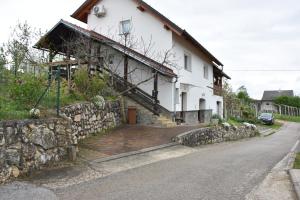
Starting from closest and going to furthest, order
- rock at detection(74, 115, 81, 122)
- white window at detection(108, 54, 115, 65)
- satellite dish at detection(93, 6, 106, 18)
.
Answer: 1. rock at detection(74, 115, 81, 122)
2. white window at detection(108, 54, 115, 65)
3. satellite dish at detection(93, 6, 106, 18)

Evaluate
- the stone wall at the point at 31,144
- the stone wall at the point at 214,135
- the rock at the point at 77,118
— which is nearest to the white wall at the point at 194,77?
the stone wall at the point at 214,135

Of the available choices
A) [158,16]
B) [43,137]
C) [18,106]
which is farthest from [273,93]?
[43,137]

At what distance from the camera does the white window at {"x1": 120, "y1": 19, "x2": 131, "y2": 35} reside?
22.9m

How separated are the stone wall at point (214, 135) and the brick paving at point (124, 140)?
1.92ft

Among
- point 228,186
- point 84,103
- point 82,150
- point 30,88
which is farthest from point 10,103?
point 228,186

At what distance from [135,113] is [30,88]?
27.7 feet

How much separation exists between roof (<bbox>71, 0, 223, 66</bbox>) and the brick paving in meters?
6.51

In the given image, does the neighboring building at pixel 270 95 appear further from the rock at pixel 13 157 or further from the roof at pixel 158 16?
the rock at pixel 13 157

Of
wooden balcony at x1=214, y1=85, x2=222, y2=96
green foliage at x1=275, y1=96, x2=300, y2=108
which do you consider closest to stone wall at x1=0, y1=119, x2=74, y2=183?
wooden balcony at x1=214, y1=85, x2=222, y2=96

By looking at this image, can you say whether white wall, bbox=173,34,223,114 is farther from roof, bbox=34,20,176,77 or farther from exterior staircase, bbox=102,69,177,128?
exterior staircase, bbox=102,69,177,128

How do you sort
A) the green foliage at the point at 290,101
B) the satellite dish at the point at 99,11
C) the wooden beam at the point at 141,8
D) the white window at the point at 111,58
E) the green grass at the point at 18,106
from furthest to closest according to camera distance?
the green foliage at the point at 290,101, the satellite dish at the point at 99,11, the wooden beam at the point at 141,8, the white window at the point at 111,58, the green grass at the point at 18,106

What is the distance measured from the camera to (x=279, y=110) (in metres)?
68.6

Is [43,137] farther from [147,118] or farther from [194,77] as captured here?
[194,77]

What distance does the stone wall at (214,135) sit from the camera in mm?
15700
